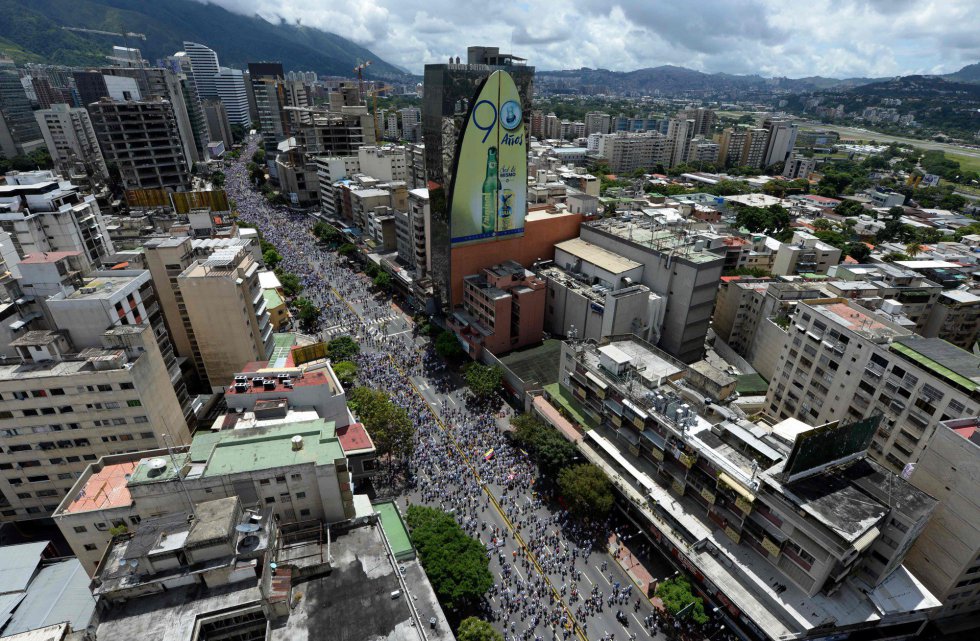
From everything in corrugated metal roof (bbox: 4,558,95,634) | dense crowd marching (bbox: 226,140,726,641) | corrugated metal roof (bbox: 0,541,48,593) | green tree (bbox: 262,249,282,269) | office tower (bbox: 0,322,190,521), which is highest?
office tower (bbox: 0,322,190,521)

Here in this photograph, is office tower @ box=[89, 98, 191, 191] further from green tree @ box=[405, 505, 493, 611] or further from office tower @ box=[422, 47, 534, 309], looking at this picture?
green tree @ box=[405, 505, 493, 611]

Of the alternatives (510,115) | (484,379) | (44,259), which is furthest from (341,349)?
(510,115)

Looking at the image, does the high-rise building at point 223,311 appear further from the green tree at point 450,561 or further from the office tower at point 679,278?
the office tower at point 679,278

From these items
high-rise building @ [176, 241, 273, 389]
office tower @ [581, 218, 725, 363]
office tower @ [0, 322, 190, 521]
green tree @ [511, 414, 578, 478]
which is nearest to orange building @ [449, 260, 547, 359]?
office tower @ [581, 218, 725, 363]

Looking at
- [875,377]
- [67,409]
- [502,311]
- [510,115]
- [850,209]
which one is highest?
[510,115]

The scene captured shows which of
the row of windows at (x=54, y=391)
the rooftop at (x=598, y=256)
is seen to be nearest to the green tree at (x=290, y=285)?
the row of windows at (x=54, y=391)

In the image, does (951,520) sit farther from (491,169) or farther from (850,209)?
(850,209)
